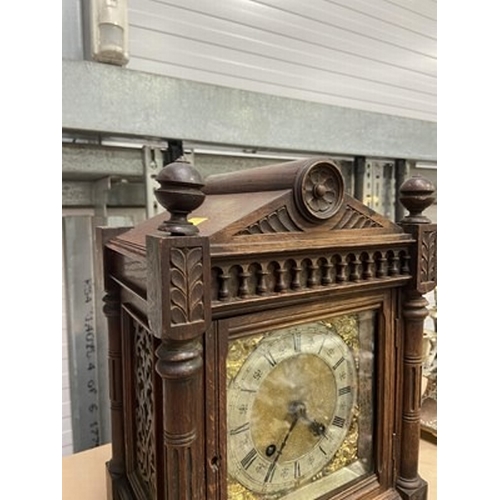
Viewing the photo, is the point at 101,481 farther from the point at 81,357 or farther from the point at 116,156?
the point at 116,156

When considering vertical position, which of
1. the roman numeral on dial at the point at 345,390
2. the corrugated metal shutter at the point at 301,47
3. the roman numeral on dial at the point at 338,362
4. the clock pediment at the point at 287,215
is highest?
the corrugated metal shutter at the point at 301,47

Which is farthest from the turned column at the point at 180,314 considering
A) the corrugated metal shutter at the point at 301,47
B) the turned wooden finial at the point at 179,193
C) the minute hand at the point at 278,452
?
the corrugated metal shutter at the point at 301,47

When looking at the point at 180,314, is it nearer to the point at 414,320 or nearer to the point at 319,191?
the point at 319,191

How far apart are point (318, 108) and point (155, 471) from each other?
3.54 ft

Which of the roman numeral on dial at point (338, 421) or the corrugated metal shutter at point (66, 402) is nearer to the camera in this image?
the roman numeral on dial at point (338, 421)

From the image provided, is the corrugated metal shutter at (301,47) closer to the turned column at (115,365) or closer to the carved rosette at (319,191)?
the turned column at (115,365)

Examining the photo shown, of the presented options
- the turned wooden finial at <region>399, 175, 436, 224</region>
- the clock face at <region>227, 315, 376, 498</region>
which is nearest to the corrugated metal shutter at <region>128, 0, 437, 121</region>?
the turned wooden finial at <region>399, 175, 436, 224</region>

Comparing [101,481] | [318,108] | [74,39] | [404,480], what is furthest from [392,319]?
[74,39]

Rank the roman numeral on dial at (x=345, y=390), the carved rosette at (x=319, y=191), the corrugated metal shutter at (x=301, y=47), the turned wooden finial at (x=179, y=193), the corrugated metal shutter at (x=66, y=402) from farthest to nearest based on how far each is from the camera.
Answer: the corrugated metal shutter at (x=66, y=402), the corrugated metal shutter at (x=301, y=47), the roman numeral on dial at (x=345, y=390), the carved rosette at (x=319, y=191), the turned wooden finial at (x=179, y=193)

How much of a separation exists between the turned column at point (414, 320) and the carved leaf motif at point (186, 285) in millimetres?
391

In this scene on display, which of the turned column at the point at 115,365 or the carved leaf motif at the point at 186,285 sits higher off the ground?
the carved leaf motif at the point at 186,285

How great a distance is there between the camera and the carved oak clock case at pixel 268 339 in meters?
0.45

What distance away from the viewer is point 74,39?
3.08 ft

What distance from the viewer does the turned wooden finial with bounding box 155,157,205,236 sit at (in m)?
0.42
